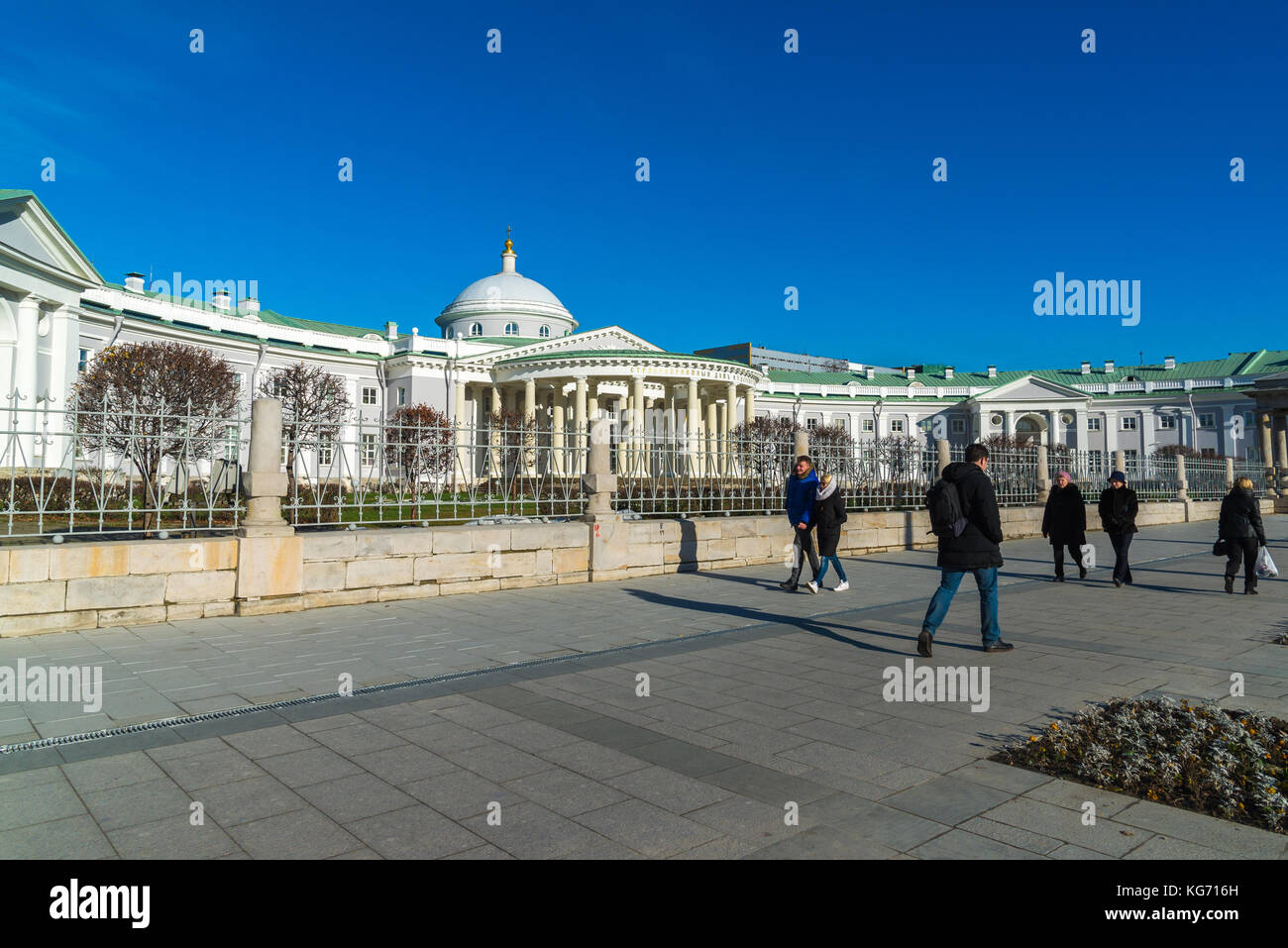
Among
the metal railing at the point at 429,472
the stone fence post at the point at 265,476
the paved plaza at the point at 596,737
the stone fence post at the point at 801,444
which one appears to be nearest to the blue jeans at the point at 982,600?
the paved plaza at the point at 596,737

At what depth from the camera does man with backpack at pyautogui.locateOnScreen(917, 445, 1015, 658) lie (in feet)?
23.1

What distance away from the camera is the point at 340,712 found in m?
5.26

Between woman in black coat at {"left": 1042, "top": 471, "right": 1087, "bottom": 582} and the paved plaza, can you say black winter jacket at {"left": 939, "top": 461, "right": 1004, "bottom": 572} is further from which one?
woman in black coat at {"left": 1042, "top": 471, "right": 1087, "bottom": 582}

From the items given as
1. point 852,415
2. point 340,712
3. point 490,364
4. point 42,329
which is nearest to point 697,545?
point 340,712

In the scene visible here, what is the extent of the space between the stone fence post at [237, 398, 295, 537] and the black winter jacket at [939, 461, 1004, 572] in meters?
6.77

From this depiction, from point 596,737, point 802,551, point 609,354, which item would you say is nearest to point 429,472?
point 802,551

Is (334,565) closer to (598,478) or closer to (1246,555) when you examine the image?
(598,478)

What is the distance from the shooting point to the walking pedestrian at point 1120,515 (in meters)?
11.6

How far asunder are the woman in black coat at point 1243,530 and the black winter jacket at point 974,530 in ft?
18.3

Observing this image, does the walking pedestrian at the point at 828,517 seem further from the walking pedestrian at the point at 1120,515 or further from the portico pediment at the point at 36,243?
the portico pediment at the point at 36,243

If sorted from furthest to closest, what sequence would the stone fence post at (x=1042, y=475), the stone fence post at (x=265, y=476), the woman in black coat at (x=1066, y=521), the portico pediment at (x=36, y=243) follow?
the portico pediment at (x=36, y=243) < the stone fence post at (x=1042, y=475) < the woman in black coat at (x=1066, y=521) < the stone fence post at (x=265, y=476)

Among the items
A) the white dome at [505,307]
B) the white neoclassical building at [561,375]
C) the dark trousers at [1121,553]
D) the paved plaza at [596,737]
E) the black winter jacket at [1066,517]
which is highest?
the white dome at [505,307]
